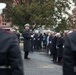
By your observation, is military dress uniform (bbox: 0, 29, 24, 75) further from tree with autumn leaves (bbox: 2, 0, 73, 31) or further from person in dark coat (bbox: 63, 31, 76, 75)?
tree with autumn leaves (bbox: 2, 0, 73, 31)

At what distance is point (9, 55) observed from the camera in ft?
12.7

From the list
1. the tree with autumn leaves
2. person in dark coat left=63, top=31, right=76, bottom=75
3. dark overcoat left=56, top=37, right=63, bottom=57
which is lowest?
dark overcoat left=56, top=37, right=63, bottom=57

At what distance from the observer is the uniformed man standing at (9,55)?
3850 mm

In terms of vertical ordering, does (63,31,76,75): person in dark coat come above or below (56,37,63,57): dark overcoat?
above

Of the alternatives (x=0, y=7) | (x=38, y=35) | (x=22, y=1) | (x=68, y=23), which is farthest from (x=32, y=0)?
(x=0, y=7)

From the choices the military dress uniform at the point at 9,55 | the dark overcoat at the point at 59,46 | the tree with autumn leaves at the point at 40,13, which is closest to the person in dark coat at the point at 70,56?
the military dress uniform at the point at 9,55

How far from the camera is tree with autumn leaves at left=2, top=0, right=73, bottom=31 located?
138ft

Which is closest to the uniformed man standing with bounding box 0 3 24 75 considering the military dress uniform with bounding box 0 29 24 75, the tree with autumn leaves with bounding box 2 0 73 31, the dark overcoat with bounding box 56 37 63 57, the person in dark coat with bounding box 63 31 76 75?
the military dress uniform with bounding box 0 29 24 75

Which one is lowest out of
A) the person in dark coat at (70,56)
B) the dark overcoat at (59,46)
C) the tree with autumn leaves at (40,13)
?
the dark overcoat at (59,46)

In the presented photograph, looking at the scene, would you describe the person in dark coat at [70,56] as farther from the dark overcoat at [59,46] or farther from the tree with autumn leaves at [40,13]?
the tree with autumn leaves at [40,13]

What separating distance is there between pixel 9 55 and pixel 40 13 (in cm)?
3967

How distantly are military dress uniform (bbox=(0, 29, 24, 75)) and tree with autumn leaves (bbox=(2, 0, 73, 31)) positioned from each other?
36638mm

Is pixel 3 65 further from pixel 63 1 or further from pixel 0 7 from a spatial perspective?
pixel 63 1

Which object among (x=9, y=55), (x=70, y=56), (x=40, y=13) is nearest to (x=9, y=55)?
(x=9, y=55)
